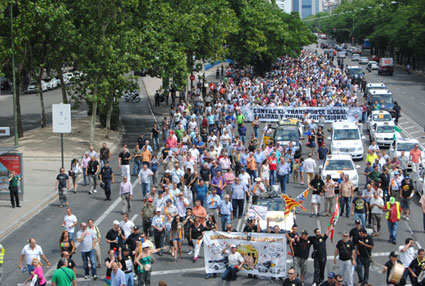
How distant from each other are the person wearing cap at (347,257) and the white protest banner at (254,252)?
59.6 inches

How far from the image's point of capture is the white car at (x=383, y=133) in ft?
122

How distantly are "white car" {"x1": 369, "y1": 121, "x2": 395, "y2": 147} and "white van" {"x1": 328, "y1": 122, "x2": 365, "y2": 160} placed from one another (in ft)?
8.86

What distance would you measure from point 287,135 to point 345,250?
1771 centimetres

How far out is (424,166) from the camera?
89.9 ft

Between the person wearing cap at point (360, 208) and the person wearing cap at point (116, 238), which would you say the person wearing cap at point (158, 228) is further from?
the person wearing cap at point (360, 208)

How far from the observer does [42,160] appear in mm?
35312

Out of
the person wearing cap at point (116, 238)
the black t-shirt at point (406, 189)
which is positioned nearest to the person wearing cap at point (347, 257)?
the person wearing cap at point (116, 238)

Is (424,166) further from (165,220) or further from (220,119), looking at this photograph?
(220,119)

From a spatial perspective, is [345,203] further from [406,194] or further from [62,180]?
[62,180]

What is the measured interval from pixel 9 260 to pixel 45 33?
21.9 meters

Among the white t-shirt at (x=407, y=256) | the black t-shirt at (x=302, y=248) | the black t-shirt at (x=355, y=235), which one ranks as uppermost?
the black t-shirt at (x=355, y=235)

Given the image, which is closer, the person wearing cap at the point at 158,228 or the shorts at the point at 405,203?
the person wearing cap at the point at 158,228

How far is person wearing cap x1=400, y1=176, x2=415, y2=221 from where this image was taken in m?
23.5

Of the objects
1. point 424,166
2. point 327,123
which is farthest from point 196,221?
point 327,123
